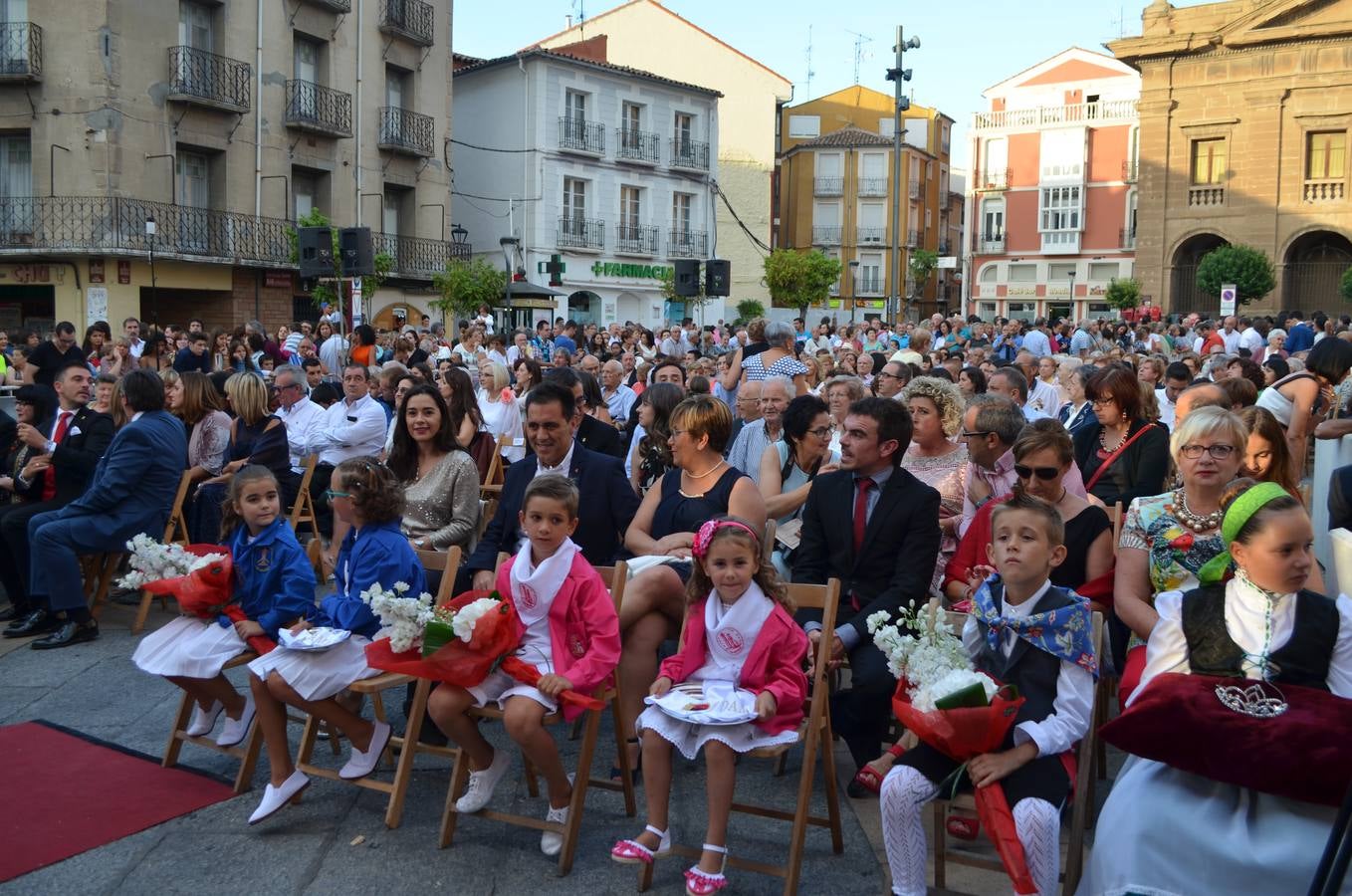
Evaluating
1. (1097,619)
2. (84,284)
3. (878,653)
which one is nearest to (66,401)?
(878,653)

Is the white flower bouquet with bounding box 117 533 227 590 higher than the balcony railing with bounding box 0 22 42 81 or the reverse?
the reverse

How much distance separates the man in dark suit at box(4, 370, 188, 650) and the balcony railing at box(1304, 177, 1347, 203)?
118 ft

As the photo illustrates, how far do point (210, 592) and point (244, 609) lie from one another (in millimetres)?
184

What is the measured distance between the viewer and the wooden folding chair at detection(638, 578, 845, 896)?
3.83 m

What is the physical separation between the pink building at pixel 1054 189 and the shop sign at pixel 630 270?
56.0 feet

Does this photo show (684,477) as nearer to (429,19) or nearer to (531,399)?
(531,399)

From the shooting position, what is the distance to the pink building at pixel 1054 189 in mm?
49094

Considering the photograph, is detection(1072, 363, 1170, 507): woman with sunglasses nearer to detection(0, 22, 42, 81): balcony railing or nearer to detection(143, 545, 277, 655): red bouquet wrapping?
detection(143, 545, 277, 655): red bouquet wrapping

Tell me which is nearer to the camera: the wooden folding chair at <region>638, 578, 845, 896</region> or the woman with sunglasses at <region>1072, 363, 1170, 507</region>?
the wooden folding chair at <region>638, 578, 845, 896</region>

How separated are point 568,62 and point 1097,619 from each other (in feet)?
112

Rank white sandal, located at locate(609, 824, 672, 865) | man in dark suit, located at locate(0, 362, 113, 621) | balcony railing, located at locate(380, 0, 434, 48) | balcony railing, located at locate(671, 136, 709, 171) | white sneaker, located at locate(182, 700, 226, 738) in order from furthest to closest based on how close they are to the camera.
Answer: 1. balcony railing, located at locate(671, 136, 709, 171)
2. balcony railing, located at locate(380, 0, 434, 48)
3. man in dark suit, located at locate(0, 362, 113, 621)
4. white sneaker, located at locate(182, 700, 226, 738)
5. white sandal, located at locate(609, 824, 672, 865)

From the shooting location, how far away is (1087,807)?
4.33 metres

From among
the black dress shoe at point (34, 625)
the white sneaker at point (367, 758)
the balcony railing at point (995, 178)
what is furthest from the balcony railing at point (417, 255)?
the balcony railing at point (995, 178)

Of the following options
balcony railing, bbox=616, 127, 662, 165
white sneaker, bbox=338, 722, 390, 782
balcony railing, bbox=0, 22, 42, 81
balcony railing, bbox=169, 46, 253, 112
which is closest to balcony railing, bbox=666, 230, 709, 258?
balcony railing, bbox=616, 127, 662, 165
